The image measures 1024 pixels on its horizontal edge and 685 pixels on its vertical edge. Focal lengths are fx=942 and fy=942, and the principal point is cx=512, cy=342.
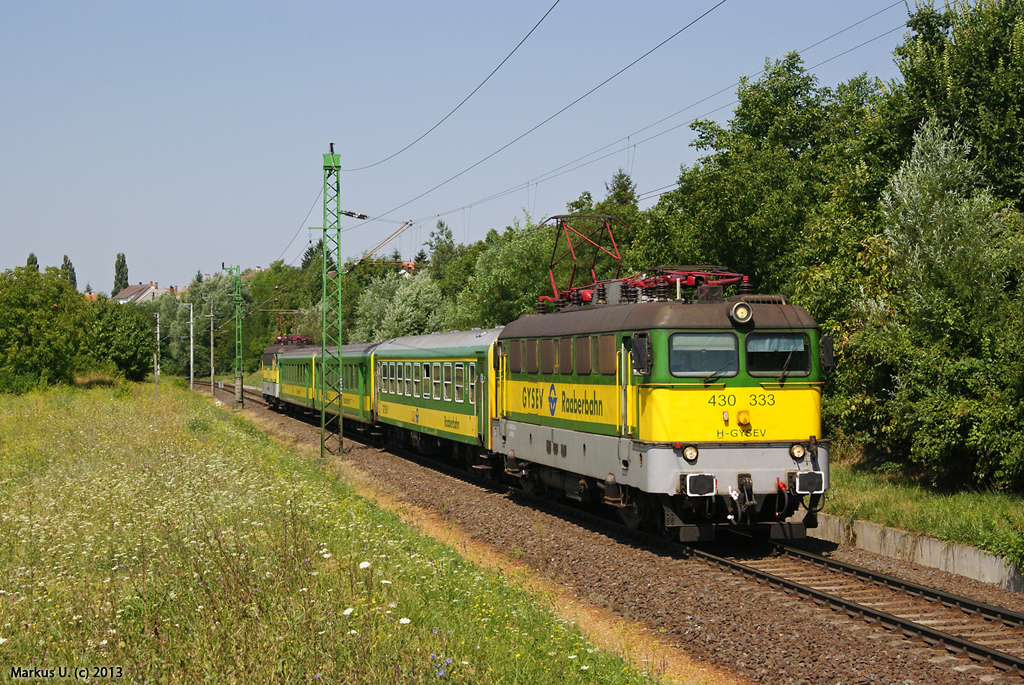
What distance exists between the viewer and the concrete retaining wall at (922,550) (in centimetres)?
1149

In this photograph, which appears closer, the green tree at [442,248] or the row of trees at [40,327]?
the row of trees at [40,327]

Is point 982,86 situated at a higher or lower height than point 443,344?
higher

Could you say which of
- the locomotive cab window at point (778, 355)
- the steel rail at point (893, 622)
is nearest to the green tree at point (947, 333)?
the locomotive cab window at point (778, 355)

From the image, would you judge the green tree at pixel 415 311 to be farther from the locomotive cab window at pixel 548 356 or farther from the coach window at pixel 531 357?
the locomotive cab window at pixel 548 356

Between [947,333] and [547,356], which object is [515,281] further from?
[947,333]

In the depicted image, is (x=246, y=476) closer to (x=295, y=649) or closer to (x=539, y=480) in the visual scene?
(x=539, y=480)

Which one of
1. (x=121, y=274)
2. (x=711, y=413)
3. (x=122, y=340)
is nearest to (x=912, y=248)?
(x=711, y=413)

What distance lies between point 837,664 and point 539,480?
9968mm

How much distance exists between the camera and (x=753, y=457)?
12.5m

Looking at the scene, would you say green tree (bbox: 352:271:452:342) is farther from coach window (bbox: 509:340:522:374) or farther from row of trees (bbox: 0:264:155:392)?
coach window (bbox: 509:340:522:374)

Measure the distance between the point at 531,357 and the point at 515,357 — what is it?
95 cm

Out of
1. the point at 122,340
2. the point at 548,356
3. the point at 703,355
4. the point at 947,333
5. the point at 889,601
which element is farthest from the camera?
the point at 122,340

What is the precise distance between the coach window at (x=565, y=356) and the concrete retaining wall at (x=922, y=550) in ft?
15.6

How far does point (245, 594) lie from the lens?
8.19 m
